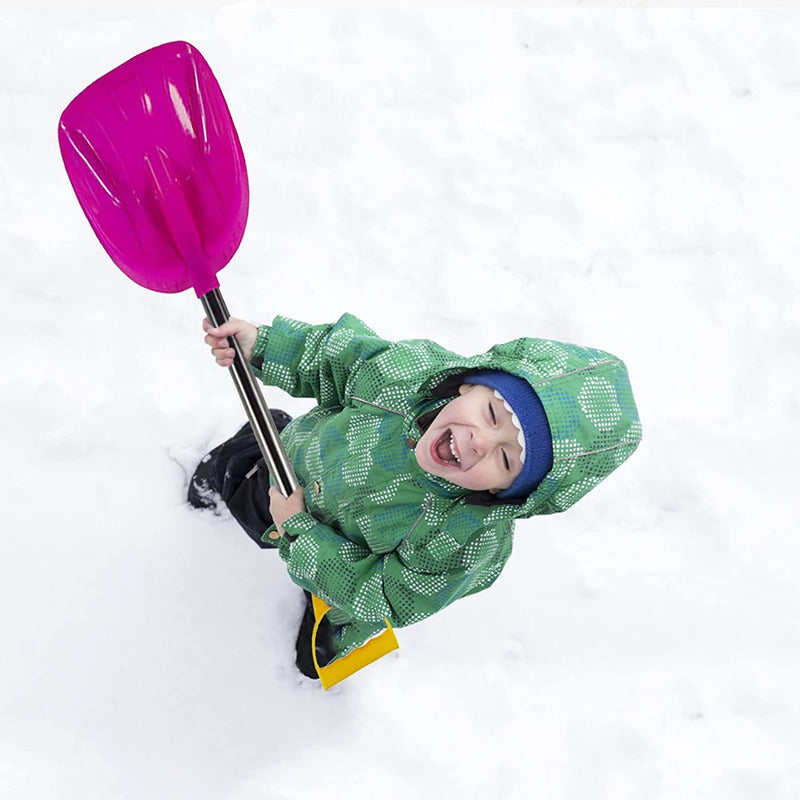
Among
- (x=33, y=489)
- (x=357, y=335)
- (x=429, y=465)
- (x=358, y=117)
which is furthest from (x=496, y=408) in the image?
(x=358, y=117)

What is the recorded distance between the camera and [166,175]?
2.57 feet

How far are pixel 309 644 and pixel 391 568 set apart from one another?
0.31 metres

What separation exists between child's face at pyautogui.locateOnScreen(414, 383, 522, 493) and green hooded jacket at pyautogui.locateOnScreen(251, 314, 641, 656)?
0.03 meters

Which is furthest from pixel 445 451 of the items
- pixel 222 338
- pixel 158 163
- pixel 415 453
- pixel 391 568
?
pixel 158 163

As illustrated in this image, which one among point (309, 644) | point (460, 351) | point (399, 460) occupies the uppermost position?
point (399, 460)

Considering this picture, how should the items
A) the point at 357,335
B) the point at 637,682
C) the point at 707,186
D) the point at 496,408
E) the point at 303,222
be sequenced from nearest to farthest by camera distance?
1. the point at 496,408
2. the point at 357,335
3. the point at 637,682
4. the point at 303,222
5. the point at 707,186

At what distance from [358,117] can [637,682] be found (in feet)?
3.16

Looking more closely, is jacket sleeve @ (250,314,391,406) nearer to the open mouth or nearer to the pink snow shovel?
the pink snow shovel

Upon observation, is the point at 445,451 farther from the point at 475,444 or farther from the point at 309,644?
the point at 309,644

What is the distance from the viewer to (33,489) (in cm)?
114

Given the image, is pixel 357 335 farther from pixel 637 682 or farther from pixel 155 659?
pixel 637 682

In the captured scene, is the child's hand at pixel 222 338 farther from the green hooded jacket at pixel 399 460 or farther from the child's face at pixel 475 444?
the child's face at pixel 475 444

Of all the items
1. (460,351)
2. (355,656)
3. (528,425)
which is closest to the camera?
(528,425)

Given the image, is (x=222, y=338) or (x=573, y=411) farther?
(x=222, y=338)
